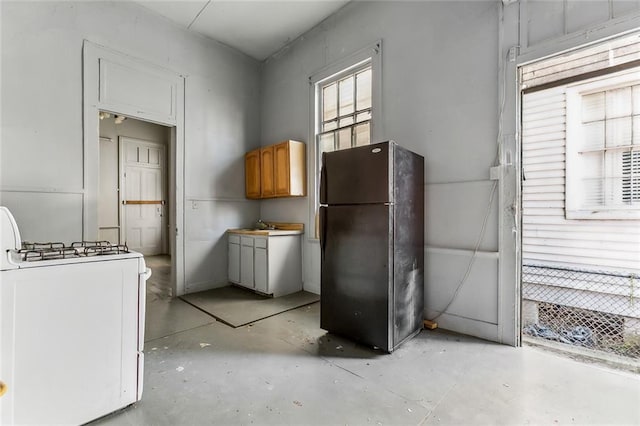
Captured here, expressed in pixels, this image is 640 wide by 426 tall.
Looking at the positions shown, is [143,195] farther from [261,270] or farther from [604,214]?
[604,214]

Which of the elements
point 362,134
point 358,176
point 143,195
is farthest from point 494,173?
point 143,195

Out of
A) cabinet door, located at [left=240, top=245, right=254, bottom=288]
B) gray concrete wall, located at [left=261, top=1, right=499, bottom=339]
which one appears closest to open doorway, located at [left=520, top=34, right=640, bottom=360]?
gray concrete wall, located at [left=261, top=1, right=499, bottom=339]

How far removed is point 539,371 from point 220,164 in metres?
4.59

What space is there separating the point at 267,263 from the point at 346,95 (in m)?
2.60

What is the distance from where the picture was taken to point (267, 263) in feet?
13.2

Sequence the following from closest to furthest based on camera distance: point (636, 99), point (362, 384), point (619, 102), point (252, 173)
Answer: point (362, 384), point (636, 99), point (619, 102), point (252, 173)

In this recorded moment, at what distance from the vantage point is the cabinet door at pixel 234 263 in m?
4.56

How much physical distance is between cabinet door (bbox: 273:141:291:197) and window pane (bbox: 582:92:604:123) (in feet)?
12.8

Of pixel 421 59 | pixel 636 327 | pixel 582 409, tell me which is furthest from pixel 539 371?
pixel 421 59

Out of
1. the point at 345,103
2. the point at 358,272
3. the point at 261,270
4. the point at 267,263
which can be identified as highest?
the point at 345,103

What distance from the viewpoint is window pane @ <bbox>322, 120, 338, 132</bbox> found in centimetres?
416

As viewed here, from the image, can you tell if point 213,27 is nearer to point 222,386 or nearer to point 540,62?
point 540,62

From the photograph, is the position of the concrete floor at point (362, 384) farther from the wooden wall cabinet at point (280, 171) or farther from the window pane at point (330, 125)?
the window pane at point (330, 125)

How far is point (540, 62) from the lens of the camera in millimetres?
2514
